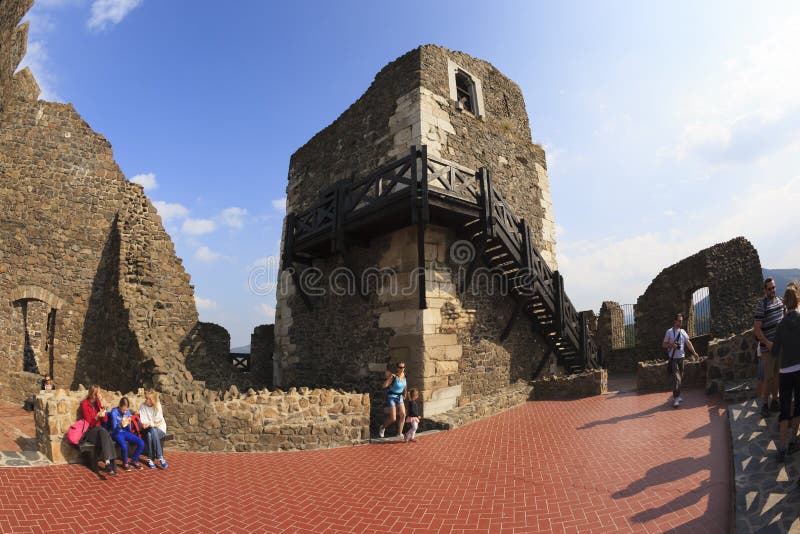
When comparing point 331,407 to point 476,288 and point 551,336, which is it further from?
point 551,336

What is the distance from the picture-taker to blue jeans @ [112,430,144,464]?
5.45 m

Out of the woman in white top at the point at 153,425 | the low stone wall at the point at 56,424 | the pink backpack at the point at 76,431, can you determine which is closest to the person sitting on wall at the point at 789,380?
the woman in white top at the point at 153,425

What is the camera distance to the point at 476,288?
972 cm

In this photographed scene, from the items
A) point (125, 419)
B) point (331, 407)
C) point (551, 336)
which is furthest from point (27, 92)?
point (551, 336)

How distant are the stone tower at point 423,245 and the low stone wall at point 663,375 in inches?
88.2

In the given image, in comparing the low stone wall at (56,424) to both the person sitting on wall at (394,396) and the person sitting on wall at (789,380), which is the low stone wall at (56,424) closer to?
the person sitting on wall at (394,396)

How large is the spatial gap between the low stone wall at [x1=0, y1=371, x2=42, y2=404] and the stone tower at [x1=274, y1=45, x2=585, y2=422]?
6574mm

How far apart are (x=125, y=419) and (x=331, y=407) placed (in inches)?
131

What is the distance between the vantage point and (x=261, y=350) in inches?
647

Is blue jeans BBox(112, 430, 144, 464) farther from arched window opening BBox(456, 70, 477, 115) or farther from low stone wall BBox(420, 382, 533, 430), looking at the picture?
arched window opening BBox(456, 70, 477, 115)

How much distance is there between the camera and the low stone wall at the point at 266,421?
6.62m

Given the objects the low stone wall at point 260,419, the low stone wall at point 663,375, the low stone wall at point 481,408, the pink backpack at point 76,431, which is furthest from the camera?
the low stone wall at point 663,375

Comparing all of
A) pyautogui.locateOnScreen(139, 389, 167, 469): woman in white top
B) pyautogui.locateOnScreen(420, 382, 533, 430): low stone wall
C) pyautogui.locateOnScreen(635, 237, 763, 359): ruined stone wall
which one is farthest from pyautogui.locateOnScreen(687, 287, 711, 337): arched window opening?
pyautogui.locateOnScreen(139, 389, 167, 469): woman in white top

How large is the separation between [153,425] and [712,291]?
57.6 feet
